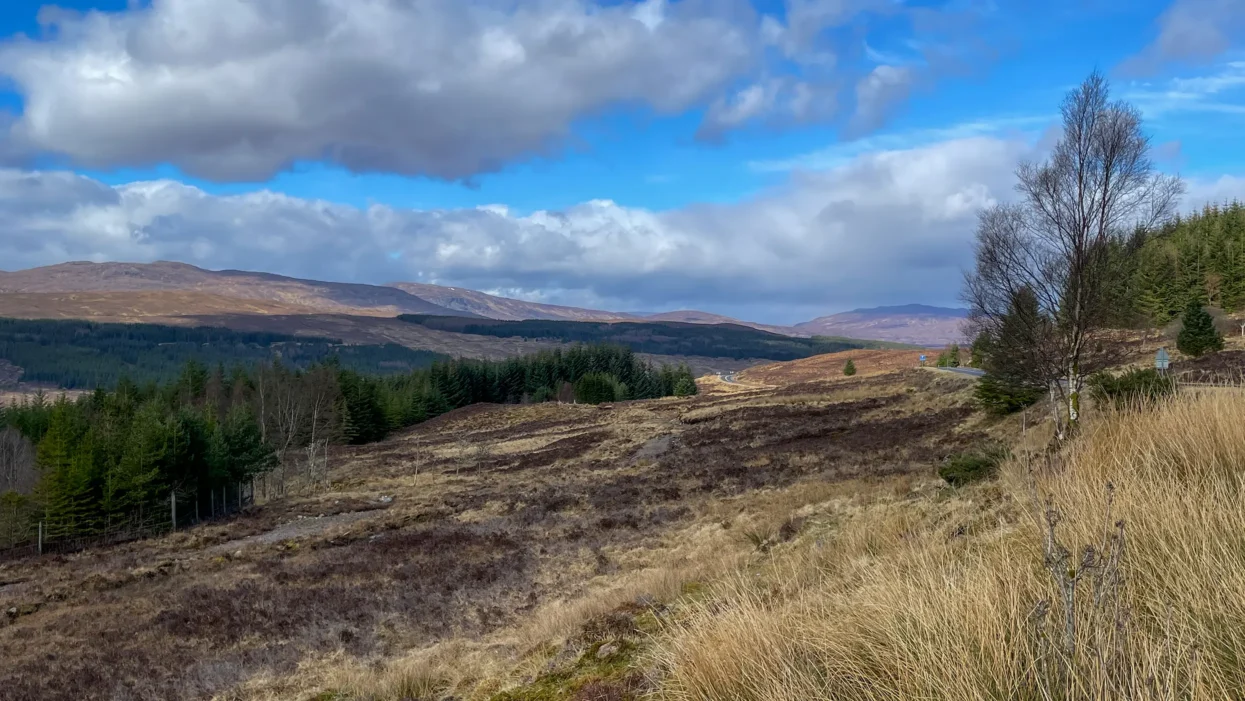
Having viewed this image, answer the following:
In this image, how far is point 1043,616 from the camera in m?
2.88

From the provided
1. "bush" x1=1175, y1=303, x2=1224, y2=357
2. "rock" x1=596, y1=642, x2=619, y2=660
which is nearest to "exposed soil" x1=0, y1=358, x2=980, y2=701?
"rock" x1=596, y1=642, x2=619, y2=660

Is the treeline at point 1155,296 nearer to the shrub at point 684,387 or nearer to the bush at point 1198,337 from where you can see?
the bush at point 1198,337

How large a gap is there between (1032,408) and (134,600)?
27.5 m

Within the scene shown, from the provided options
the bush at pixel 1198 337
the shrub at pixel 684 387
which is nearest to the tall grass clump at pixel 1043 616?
the bush at pixel 1198 337

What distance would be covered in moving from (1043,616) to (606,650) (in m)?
3.54

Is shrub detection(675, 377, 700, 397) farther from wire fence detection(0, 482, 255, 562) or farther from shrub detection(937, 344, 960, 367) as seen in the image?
wire fence detection(0, 482, 255, 562)

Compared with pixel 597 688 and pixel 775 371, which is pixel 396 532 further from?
pixel 775 371

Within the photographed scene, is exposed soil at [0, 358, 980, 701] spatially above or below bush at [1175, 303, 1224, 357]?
below

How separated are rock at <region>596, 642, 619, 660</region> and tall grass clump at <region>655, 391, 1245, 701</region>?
0.78 metres

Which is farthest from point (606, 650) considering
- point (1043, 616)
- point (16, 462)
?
point (16, 462)

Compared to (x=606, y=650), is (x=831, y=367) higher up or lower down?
lower down

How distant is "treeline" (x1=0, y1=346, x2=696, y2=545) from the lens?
3703 centimetres

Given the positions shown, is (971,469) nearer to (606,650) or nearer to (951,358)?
(606,650)

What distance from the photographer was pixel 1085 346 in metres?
16.2
